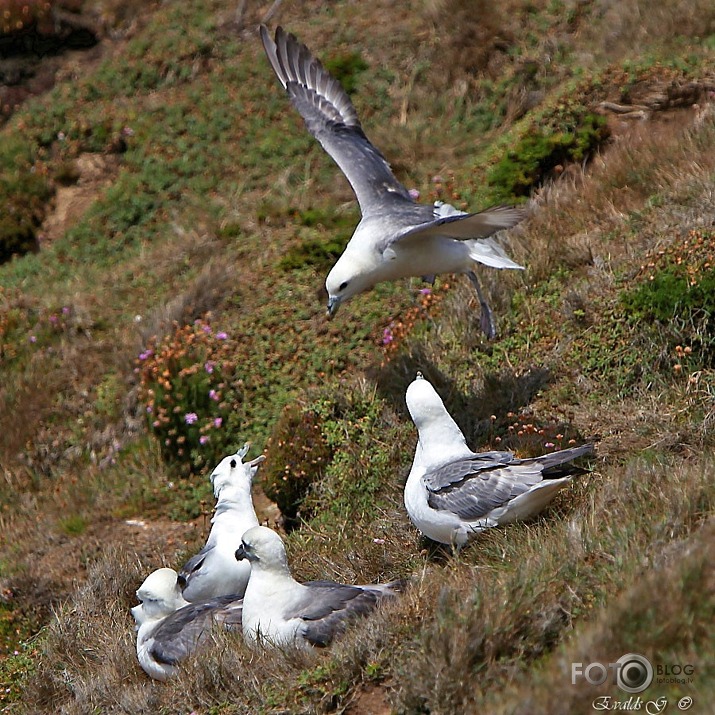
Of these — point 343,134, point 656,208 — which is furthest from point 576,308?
point 343,134

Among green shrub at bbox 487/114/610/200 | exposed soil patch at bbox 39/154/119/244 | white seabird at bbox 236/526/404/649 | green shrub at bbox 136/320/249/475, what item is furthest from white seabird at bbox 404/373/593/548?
exposed soil patch at bbox 39/154/119/244

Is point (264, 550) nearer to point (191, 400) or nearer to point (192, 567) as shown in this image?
point (192, 567)

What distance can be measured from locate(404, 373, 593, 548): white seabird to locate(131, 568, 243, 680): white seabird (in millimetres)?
1161

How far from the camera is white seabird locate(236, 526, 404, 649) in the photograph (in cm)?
468

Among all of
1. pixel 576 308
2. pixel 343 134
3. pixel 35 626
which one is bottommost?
pixel 35 626

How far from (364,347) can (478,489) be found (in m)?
3.13

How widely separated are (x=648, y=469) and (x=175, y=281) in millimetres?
5982

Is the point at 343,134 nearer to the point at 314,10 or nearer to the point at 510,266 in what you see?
the point at 510,266

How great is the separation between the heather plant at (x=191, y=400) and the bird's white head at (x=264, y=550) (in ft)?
8.94

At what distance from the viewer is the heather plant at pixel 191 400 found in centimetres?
786

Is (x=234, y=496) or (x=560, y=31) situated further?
(x=560, y=31)

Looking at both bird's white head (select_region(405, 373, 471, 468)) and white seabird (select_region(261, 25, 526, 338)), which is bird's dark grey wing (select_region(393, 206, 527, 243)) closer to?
white seabird (select_region(261, 25, 526, 338))

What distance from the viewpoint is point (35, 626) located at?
6801mm

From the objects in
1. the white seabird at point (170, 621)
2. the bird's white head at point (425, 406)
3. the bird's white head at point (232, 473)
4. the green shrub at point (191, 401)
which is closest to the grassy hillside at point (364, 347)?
the green shrub at point (191, 401)
